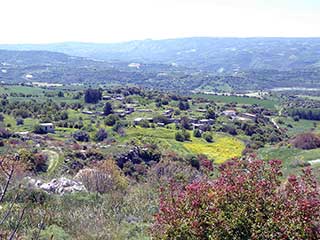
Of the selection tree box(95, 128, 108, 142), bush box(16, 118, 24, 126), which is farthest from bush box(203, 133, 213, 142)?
bush box(16, 118, 24, 126)

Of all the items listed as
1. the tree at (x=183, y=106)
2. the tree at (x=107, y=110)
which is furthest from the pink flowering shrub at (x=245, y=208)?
the tree at (x=183, y=106)

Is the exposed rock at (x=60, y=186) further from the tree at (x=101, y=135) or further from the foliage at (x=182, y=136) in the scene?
the foliage at (x=182, y=136)

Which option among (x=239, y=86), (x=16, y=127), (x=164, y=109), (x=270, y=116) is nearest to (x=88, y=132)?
(x=16, y=127)

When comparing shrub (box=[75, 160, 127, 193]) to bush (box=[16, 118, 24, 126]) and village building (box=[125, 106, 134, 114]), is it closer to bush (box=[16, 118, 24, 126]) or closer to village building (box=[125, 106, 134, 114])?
bush (box=[16, 118, 24, 126])

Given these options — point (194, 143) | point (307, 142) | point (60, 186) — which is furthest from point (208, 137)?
point (60, 186)

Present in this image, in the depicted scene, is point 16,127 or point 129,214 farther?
point 16,127

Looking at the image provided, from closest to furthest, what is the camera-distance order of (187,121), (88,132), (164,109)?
(88,132) → (187,121) → (164,109)

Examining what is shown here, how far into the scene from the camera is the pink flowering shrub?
8.75m

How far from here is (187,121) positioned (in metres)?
75.4

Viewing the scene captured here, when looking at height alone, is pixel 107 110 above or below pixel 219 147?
below

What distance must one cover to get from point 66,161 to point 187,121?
110 feet

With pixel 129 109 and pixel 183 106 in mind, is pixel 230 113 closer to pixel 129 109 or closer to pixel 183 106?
pixel 183 106

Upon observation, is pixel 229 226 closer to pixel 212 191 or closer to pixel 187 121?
pixel 212 191

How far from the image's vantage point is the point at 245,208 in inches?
360
